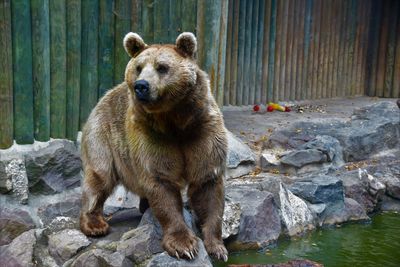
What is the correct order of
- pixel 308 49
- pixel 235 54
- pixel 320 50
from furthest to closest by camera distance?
pixel 320 50, pixel 308 49, pixel 235 54

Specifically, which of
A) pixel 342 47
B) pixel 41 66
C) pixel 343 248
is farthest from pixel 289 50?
pixel 41 66

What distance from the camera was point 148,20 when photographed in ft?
21.9

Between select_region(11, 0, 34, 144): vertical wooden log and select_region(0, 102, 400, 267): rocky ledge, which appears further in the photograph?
select_region(11, 0, 34, 144): vertical wooden log

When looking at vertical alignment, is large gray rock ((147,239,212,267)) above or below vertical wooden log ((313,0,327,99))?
below

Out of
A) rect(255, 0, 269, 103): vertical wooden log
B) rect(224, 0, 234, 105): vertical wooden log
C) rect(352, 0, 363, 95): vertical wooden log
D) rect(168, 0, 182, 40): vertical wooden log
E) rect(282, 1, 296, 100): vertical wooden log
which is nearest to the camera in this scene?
rect(168, 0, 182, 40): vertical wooden log

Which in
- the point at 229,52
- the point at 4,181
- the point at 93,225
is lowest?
the point at 93,225

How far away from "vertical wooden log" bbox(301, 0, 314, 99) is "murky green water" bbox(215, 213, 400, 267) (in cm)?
543

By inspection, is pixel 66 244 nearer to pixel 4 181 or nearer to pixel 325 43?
pixel 4 181

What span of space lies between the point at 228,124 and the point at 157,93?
530 centimetres

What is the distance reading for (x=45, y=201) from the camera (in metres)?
5.86

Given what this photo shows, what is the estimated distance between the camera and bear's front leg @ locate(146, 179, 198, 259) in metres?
4.27

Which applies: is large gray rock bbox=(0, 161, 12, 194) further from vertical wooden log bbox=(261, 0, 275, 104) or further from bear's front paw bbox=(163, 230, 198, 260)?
vertical wooden log bbox=(261, 0, 275, 104)

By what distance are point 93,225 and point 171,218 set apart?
0.80 m

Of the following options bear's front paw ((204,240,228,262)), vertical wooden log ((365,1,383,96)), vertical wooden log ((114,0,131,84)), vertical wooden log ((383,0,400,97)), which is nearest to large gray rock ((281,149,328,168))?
A: vertical wooden log ((114,0,131,84))
